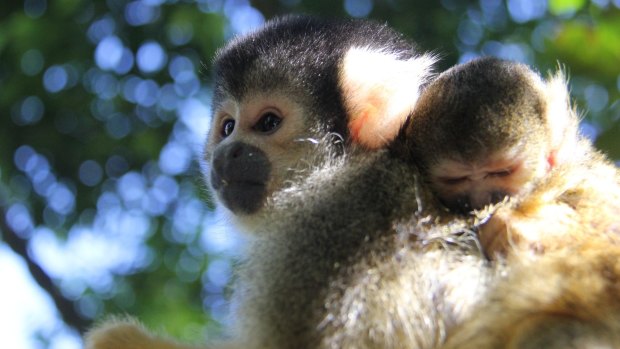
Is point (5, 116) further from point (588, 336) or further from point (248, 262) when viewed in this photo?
point (588, 336)

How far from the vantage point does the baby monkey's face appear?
2.43m

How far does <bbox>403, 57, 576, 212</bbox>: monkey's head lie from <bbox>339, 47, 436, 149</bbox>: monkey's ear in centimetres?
23

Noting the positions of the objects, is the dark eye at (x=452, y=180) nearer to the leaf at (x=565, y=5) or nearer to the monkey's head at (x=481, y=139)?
the monkey's head at (x=481, y=139)

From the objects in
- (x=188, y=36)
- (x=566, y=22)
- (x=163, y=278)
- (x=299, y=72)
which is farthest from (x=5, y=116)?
(x=566, y=22)

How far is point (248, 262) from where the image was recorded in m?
2.47

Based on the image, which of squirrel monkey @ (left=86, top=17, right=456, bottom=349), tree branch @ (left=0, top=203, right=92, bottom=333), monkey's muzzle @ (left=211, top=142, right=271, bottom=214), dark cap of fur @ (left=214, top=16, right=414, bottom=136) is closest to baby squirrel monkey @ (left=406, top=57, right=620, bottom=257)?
squirrel monkey @ (left=86, top=17, right=456, bottom=349)

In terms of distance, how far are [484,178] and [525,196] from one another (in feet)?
0.48

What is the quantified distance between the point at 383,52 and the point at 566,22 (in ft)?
6.99

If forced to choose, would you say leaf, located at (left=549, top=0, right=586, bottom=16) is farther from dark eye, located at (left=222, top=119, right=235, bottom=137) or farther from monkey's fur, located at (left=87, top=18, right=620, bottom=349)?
monkey's fur, located at (left=87, top=18, right=620, bottom=349)

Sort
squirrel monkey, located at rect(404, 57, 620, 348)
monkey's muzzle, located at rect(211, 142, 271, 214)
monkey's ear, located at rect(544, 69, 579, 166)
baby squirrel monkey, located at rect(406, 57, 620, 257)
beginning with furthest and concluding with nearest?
monkey's muzzle, located at rect(211, 142, 271, 214), monkey's ear, located at rect(544, 69, 579, 166), baby squirrel monkey, located at rect(406, 57, 620, 257), squirrel monkey, located at rect(404, 57, 620, 348)

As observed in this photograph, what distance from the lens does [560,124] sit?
262 centimetres

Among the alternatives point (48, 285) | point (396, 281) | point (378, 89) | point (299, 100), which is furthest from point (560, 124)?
A: point (48, 285)

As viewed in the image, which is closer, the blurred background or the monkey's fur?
the monkey's fur

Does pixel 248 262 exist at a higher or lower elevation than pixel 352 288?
lower
